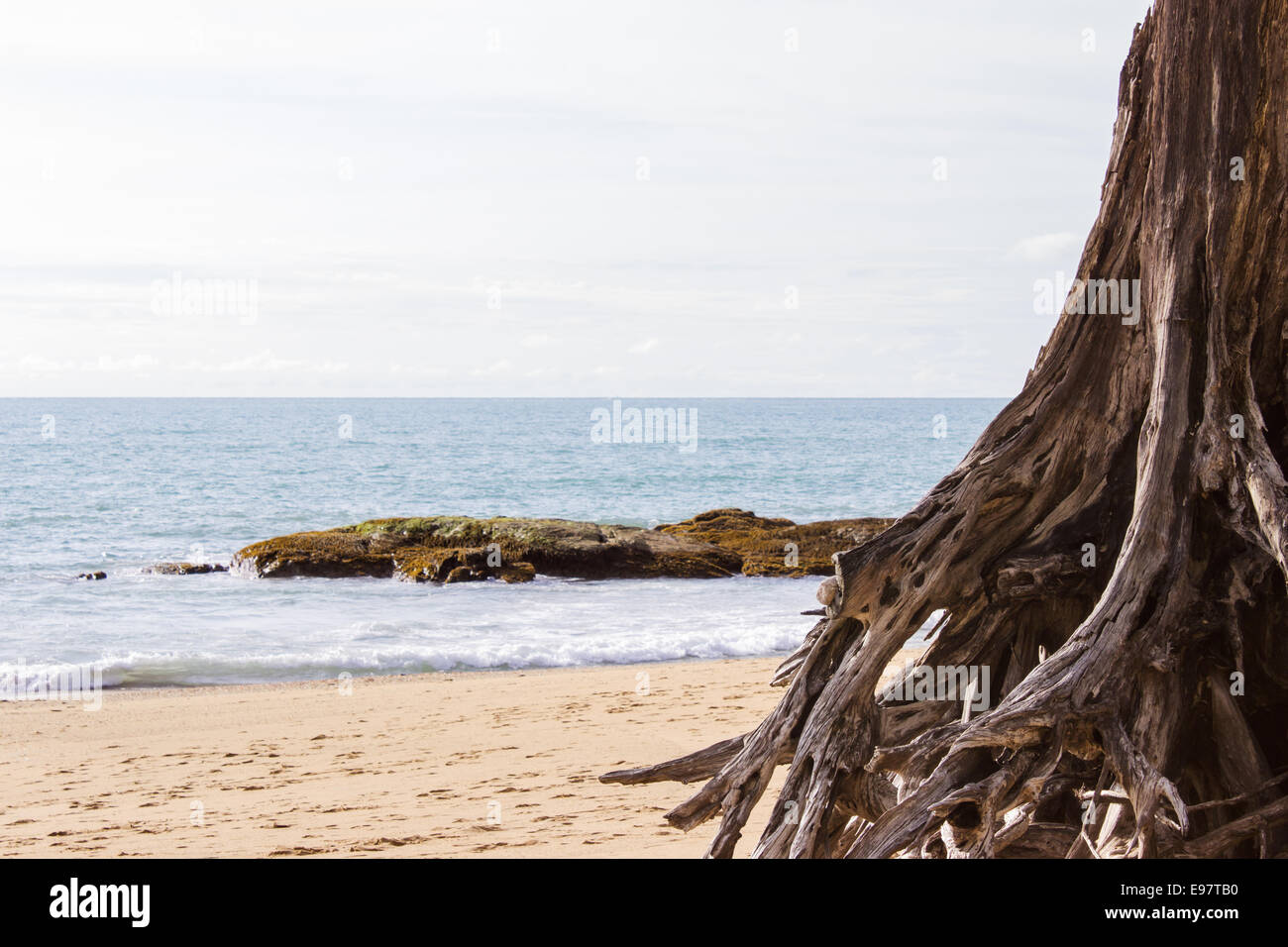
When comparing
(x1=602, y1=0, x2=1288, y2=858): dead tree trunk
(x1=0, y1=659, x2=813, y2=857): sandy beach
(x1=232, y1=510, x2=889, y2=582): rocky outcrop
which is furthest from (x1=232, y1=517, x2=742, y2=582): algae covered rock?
(x1=602, y1=0, x2=1288, y2=858): dead tree trunk

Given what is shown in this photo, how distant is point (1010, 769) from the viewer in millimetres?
4465

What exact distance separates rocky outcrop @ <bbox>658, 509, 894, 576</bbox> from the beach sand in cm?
942

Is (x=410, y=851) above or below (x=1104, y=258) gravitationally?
below

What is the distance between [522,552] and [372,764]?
13.4 meters

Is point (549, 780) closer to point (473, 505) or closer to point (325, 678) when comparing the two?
point (325, 678)

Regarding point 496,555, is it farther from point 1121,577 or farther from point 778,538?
point 1121,577

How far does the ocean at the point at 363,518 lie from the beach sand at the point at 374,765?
194 centimetres

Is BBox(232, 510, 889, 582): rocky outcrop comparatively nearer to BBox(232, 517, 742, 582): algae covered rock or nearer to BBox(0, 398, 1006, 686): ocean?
BBox(232, 517, 742, 582): algae covered rock

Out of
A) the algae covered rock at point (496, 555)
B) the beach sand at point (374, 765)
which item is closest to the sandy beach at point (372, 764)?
the beach sand at point (374, 765)

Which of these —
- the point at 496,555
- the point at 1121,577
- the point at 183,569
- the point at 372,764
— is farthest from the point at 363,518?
the point at 1121,577

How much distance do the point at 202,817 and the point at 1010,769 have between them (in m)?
6.14

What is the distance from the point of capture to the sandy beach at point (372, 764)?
25.9ft

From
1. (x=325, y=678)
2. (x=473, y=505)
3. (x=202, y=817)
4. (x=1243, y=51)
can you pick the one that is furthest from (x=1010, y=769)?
(x=473, y=505)

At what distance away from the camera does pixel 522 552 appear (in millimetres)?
23359
